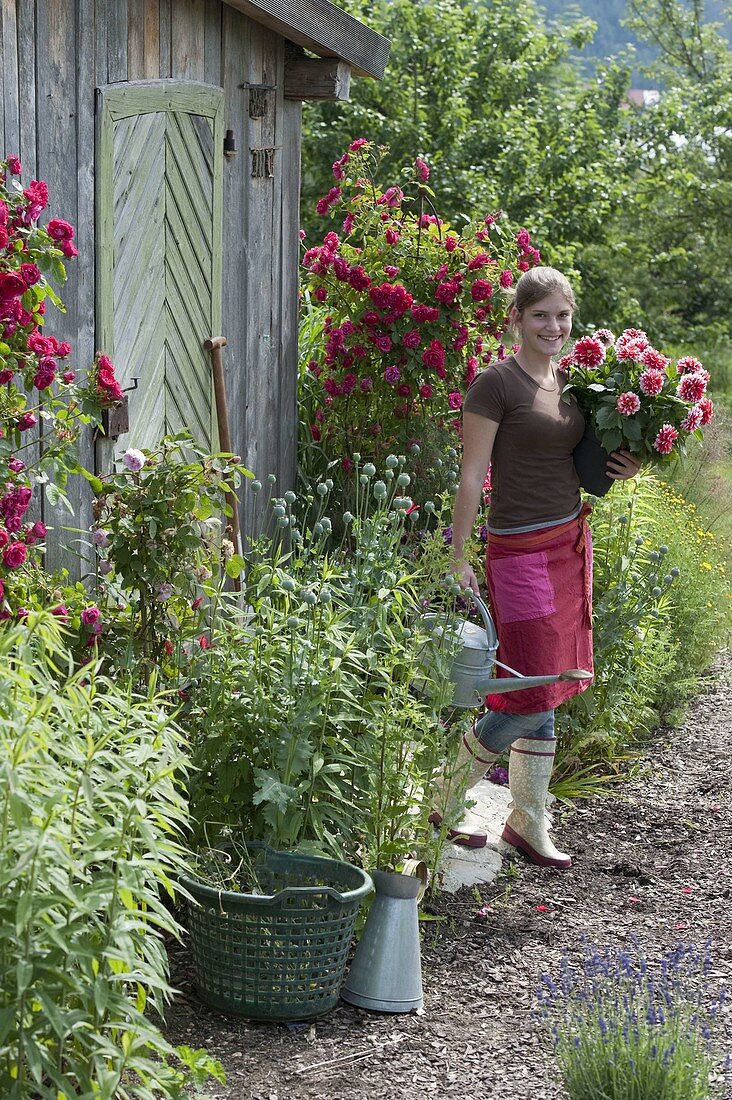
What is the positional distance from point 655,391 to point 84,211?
7.00 ft

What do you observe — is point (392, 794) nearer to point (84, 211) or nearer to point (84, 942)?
point (84, 942)

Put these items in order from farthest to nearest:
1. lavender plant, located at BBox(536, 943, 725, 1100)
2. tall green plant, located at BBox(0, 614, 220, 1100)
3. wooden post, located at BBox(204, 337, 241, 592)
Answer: wooden post, located at BBox(204, 337, 241, 592)
lavender plant, located at BBox(536, 943, 725, 1100)
tall green plant, located at BBox(0, 614, 220, 1100)

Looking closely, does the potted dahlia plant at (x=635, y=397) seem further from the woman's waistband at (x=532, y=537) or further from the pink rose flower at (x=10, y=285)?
the pink rose flower at (x=10, y=285)

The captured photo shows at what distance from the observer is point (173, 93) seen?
5.30 m

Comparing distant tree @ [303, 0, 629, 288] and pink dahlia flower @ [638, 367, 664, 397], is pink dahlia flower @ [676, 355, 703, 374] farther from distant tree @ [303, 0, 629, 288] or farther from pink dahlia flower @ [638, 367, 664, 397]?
distant tree @ [303, 0, 629, 288]

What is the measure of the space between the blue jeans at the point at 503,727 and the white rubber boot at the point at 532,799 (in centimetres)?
9

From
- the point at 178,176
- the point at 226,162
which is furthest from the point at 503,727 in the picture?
the point at 226,162

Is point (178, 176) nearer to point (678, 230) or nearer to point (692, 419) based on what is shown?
point (692, 419)

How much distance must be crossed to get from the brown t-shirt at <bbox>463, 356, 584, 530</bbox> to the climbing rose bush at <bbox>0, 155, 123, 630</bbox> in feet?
4.14

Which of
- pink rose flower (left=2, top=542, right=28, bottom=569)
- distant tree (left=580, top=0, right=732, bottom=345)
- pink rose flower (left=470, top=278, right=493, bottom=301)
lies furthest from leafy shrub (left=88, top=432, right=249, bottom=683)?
distant tree (left=580, top=0, right=732, bottom=345)

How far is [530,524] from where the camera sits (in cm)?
448

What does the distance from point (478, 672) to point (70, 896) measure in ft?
6.99

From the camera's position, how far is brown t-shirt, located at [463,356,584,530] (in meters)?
4.36

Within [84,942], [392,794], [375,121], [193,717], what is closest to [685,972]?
[392,794]
